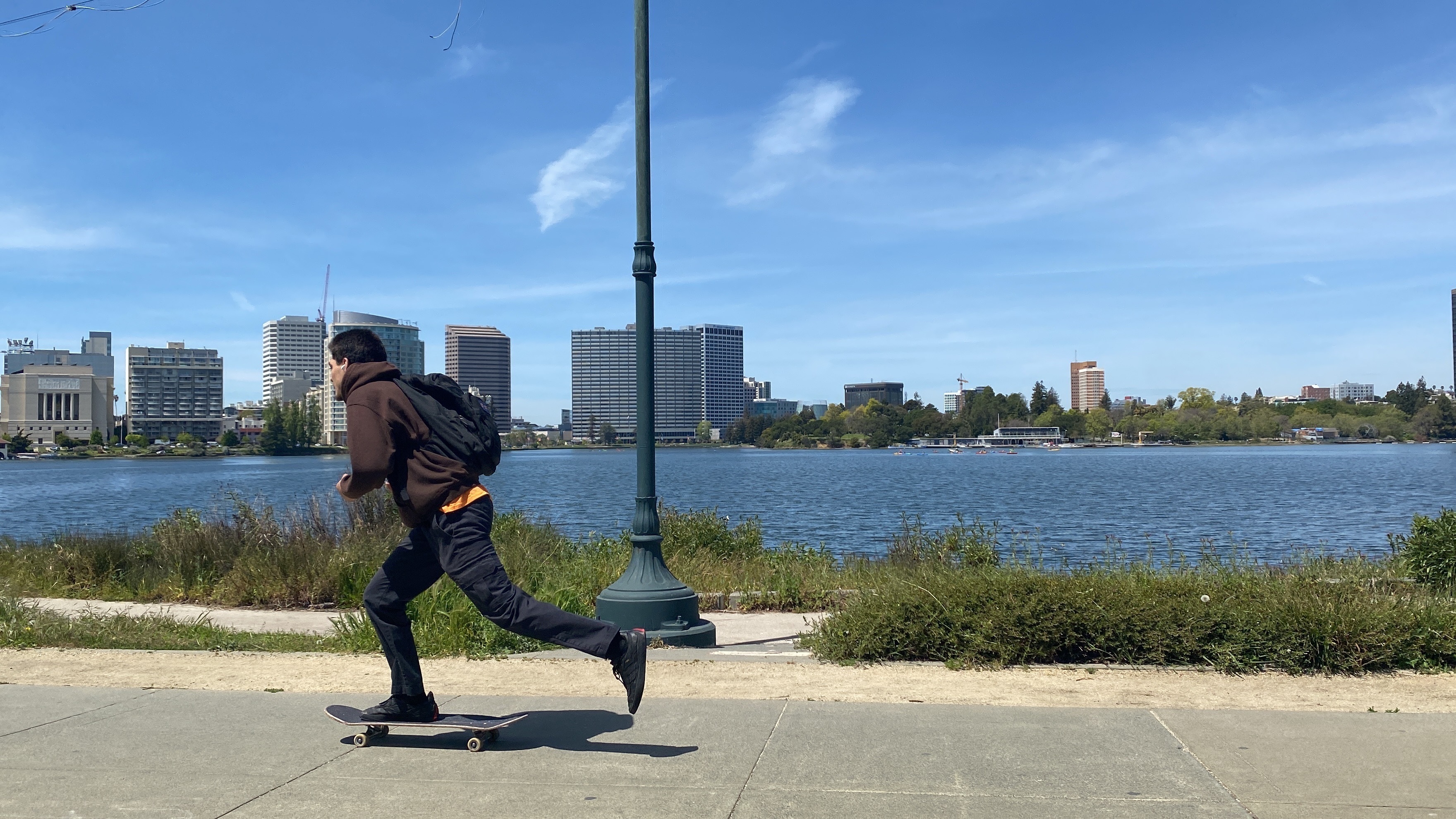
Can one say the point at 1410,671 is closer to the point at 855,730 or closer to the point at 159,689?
the point at 855,730

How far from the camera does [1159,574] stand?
9539 mm

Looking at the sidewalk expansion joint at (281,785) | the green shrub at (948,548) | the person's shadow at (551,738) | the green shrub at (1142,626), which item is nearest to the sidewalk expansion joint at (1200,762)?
the green shrub at (1142,626)

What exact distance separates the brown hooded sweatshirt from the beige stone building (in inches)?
7822

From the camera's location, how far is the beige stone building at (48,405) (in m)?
180

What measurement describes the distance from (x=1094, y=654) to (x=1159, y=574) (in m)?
2.60

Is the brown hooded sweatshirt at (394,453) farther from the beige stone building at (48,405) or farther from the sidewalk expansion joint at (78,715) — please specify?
the beige stone building at (48,405)

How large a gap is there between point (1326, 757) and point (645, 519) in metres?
4.95

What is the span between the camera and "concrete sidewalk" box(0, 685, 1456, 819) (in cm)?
438

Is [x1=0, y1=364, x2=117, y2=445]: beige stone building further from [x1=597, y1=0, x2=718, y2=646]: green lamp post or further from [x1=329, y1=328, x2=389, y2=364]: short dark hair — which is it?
[x1=329, y1=328, x2=389, y2=364]: short dark hair

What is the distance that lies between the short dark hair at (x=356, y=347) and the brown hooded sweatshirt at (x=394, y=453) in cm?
9

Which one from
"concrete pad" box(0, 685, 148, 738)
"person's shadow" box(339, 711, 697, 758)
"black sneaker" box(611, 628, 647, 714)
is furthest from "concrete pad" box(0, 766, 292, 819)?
"black sneaker" box(611, 628, 647, 714)

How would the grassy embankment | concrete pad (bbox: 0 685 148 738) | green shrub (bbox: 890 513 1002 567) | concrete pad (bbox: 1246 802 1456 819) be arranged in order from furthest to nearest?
green shrub (bbox: 890 513 1002 567)
the grassy embankment
concrete pad (bbox: 0 685 148 738)
concrete pad (bbox: 1246 802 1456 819)

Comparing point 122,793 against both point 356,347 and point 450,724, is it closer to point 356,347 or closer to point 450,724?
point 450,724

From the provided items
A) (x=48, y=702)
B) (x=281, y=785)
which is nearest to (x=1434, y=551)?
(x=281, y=785)
